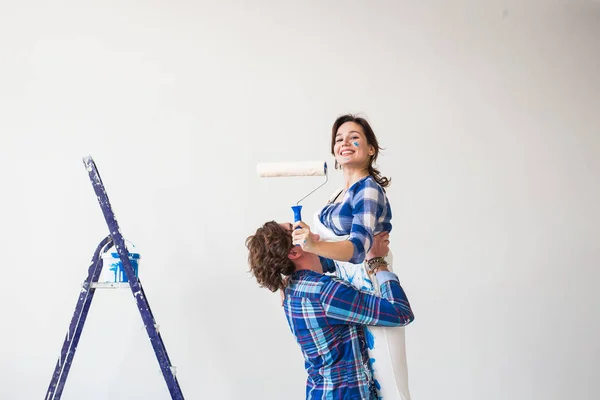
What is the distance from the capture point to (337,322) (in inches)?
84.3

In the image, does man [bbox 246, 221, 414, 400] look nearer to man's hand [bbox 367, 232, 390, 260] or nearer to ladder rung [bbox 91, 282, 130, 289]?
man's hand [bbox 367, 232, 390, 260]

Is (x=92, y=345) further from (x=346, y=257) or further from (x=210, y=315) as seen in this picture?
(x=346, y=257)

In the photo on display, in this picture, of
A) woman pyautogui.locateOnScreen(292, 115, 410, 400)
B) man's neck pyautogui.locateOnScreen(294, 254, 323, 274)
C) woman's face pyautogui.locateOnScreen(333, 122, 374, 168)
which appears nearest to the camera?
woman pyautogui.locateOnScreen(292, 115, 410, 400)

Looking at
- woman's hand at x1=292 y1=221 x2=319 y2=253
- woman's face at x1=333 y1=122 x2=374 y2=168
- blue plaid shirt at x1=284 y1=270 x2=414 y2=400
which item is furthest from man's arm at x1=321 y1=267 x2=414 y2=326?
woman's face at x1=333 y1=122 x2=374 y2=168

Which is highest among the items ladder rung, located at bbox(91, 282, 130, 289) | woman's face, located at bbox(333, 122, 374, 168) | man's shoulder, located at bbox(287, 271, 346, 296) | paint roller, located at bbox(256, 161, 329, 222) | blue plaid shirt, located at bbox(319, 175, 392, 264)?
woman's face, located at bbox(333, 122, 374, 168)

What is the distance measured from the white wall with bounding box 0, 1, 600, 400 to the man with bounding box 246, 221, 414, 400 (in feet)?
4.83

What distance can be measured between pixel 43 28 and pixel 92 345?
6.03ft

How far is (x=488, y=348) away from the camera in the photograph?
3.76 metres

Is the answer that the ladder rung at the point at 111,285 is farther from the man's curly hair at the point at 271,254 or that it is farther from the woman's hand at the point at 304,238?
the woman's hand at the point at 304,238

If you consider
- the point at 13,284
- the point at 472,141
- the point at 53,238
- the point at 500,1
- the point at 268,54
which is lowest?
the point at 13,284

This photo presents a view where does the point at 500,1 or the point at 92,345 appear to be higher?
the point at 500,1

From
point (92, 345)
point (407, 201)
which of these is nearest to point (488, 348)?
point (407, 201)

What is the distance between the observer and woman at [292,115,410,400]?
2.08 m

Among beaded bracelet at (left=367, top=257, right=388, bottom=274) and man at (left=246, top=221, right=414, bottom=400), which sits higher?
beaded bracelet at (left=367, top=257, right=388, bottom=274)
